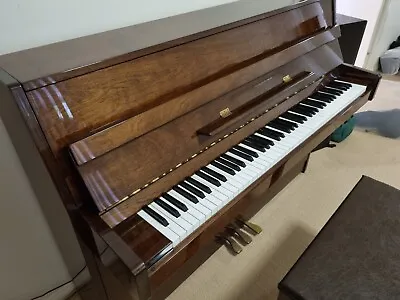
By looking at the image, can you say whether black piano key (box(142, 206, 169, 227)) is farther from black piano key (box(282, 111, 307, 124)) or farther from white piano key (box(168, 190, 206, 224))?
black piano key (box(282, 111, 307, 124))

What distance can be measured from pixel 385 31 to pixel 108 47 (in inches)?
120

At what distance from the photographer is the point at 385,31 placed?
9.82 feet

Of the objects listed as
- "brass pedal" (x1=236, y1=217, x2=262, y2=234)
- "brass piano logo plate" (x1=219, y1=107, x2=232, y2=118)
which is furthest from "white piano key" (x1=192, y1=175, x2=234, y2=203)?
"brass pedal" (x1=236, y1=217, x2=262, y2=234)

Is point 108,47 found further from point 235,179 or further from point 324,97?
point 324,97

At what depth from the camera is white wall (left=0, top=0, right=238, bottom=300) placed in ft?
2.67

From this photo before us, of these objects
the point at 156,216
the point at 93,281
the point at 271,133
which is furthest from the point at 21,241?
the point at 271,133

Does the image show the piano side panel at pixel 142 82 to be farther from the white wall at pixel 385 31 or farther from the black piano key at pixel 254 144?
the white wall at pixel 385 31

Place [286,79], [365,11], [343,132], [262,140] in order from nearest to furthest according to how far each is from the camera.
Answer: [262,140], [286,79], [343,132], [365,11]

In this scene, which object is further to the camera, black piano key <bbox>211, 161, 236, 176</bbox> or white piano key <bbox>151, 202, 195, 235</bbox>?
black piano key <bbox>211, 161, 236, 176</bbox>

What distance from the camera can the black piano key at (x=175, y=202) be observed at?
0.80m

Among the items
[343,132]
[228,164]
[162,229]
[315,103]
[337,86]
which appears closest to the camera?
[162,229]

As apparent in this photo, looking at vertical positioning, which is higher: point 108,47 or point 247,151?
point 108,47

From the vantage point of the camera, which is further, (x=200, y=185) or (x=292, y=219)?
(x=292, y=219)

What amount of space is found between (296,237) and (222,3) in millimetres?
1126
